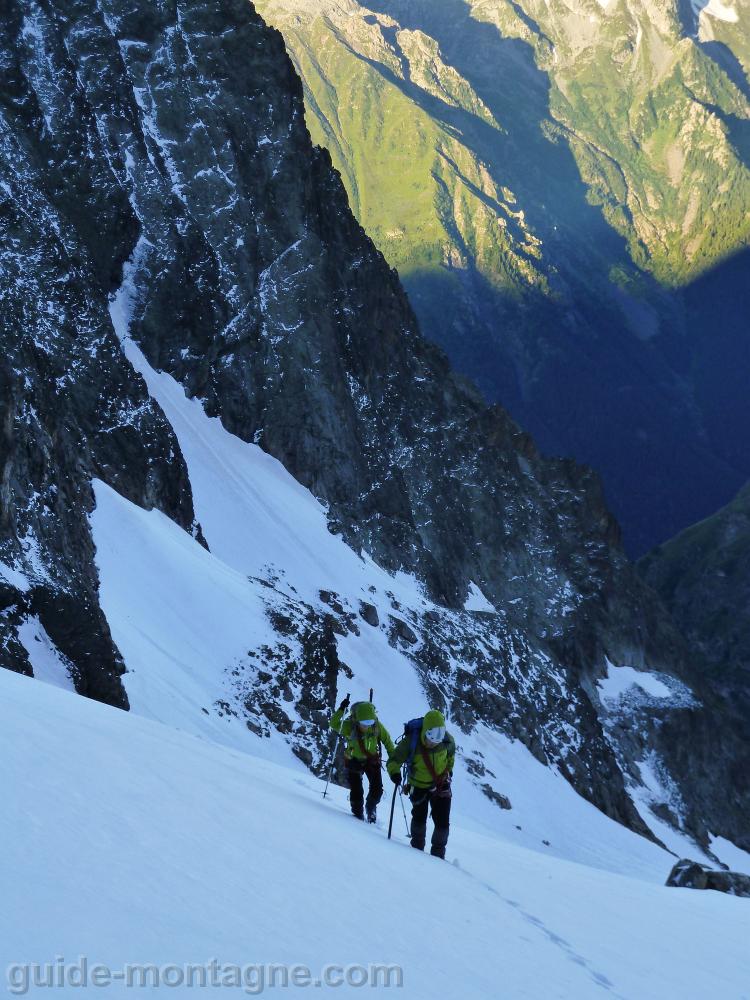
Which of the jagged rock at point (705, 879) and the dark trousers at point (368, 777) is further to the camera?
the jagged rock at point (705, 879)

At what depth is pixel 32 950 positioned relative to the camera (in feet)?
20.7

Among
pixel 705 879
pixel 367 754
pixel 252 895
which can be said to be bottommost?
pixel 705 879

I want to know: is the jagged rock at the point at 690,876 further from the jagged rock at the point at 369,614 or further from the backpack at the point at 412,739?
the jagged rock at the point at 369,614

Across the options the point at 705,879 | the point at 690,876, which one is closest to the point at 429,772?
the point at 690,876

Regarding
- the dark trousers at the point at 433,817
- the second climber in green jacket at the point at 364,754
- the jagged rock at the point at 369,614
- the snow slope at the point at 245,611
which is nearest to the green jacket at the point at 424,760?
the dark trousers at the point at 433,817

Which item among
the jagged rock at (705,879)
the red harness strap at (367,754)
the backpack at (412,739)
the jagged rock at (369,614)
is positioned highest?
the backpack at (412,739)

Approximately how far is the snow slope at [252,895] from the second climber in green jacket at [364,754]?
1.37 metres

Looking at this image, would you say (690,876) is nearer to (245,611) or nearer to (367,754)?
(367,754)

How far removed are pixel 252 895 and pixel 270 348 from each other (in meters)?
71.6

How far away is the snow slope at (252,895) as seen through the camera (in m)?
7.11

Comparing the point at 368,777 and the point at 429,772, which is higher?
the point at 429,772

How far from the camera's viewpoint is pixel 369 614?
66438 mm

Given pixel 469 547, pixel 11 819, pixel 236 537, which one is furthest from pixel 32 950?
pixel 469 547

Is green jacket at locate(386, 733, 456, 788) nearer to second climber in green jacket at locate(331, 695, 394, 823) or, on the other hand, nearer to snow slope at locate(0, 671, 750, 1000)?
snow slope at locate(0, 671, 750, 1000)
